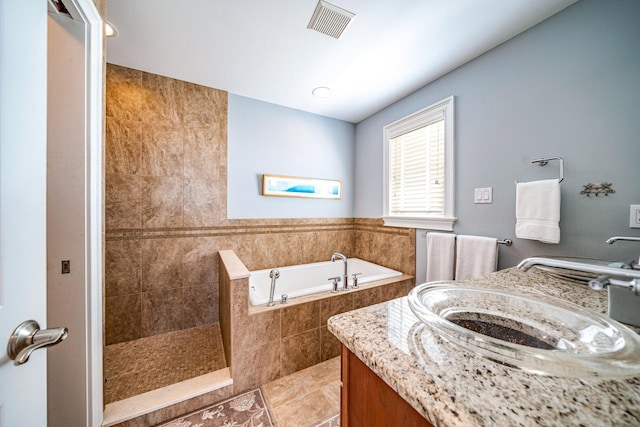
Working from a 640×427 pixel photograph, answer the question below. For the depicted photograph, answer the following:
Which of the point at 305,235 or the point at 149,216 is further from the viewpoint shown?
the point at 305,235

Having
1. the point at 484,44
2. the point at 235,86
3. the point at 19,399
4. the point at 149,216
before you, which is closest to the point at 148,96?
the point at 235,86

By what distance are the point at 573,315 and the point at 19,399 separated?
52.0 inches

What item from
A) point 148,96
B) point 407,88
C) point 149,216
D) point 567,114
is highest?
point 407,88

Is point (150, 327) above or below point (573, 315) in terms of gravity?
below

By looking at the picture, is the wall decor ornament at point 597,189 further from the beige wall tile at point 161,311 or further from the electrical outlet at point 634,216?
the beige wall tile at point 161,311

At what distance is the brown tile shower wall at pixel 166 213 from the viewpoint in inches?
78.8

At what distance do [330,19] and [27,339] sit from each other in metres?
1.95

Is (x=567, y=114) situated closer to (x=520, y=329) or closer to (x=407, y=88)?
(x=407, y=88)

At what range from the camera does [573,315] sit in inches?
23.5

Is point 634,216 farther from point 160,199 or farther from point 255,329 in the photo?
point 160,199

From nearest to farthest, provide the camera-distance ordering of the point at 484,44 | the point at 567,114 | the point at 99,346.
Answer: the point at 99,346
the point at 567,114
the point at 484,44

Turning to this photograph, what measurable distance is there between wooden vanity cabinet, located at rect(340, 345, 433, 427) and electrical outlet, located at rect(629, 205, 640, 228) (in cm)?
163

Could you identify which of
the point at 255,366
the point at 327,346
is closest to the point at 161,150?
the point at 255,366

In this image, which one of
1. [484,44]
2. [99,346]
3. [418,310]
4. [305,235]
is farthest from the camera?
[305,235]
